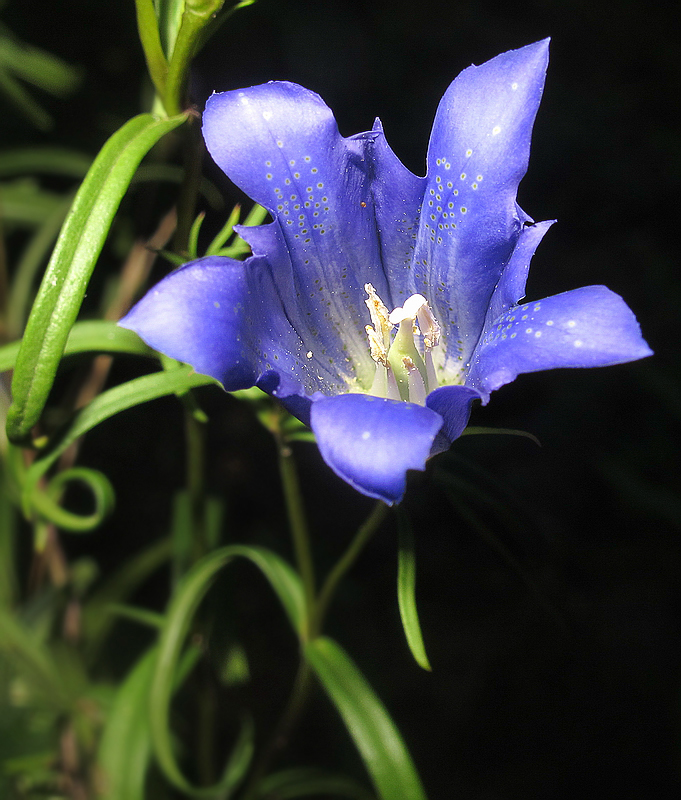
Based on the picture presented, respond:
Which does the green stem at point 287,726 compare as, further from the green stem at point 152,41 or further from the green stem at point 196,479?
the green stem at point 152,41

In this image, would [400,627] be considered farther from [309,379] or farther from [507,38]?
[507,38]

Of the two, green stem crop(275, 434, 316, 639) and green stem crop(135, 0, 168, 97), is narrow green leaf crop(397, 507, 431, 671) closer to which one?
green stem crop(275, 434, 316, 639)

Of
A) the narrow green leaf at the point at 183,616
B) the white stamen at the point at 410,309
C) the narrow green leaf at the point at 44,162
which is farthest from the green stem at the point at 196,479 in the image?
the narrow green leaf at the point at 44,162

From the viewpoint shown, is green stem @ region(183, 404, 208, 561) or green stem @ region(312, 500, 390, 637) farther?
green stem @ region(183, 404, 208, 561)

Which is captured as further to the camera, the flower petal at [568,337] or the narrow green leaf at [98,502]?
the narrow green leaf at [98,502]

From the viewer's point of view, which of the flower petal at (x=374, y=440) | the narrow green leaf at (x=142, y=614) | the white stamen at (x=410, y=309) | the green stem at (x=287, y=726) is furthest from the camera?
the narrow green leaf at (x=142, y=614)

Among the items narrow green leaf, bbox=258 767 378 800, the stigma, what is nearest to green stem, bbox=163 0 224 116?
the stigma
